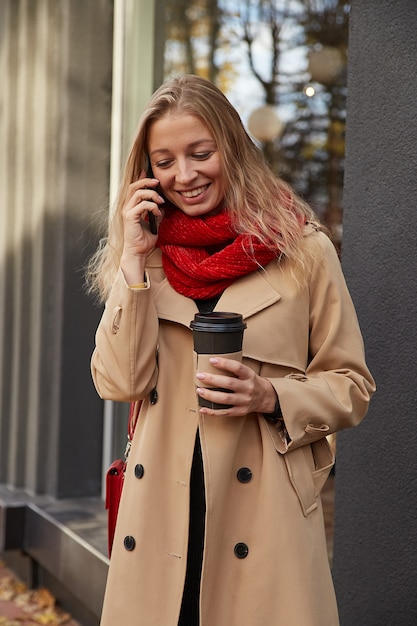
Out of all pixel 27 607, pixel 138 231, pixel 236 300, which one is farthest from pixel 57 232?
pixel 236 300

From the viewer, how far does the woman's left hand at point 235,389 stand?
203 centimetres

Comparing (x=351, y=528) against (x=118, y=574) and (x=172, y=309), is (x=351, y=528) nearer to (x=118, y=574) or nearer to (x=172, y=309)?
(x=118, y=574)

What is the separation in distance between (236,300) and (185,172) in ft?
1.24

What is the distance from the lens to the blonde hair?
7.54 ft

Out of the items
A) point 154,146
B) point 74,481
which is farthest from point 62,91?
point 154,146

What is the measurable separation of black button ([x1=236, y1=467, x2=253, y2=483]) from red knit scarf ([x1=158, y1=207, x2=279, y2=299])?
0.48m

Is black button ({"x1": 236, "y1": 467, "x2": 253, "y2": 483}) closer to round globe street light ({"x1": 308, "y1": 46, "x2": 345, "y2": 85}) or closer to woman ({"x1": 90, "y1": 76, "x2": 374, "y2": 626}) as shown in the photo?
woman ({"x1": 90, "y1": 76, "x2": 374, "y2": 626})

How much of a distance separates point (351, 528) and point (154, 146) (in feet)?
5.35

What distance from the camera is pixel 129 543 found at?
93.2 inches

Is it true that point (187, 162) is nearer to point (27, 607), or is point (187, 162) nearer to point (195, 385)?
point (195, 385)

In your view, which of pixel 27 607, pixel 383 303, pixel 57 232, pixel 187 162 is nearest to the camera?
pixel 187 162

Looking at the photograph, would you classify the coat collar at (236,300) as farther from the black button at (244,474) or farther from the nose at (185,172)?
the black button at (244,474)

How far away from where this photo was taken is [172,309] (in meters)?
2.36

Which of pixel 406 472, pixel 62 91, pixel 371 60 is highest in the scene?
pixel 62 91
